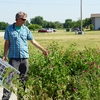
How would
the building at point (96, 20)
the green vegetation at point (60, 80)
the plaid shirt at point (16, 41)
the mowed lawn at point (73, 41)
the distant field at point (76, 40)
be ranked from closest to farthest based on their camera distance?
1. the green vegetation at point (60, 80)
2. the plaid shirt at point (16, 41)
3. the mowed lawn at point (73, 41)
4. the distant field at point (76, 40)
5. the building at point (96, 20)

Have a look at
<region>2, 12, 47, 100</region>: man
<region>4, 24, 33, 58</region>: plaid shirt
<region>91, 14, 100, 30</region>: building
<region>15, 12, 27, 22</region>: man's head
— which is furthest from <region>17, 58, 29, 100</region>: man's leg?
<region>91, 14, 100, 30</region>: building

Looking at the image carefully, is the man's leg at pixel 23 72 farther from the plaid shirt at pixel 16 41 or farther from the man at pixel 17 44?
the plaid shirt at pixel 16 41

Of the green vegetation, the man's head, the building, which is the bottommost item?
the building

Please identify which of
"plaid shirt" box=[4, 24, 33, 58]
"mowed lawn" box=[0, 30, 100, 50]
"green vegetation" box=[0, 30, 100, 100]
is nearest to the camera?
"green vegetation" box=[0, 30, 100, 100]

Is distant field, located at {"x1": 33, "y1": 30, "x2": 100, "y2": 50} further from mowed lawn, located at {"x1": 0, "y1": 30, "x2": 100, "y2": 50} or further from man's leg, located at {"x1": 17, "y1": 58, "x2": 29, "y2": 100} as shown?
man's leg, located at {"x1": 17, "y1": 58, "x2": 29, "y2": 100}

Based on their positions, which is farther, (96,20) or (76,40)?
(96,20)

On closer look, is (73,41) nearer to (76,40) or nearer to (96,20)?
(76,40)

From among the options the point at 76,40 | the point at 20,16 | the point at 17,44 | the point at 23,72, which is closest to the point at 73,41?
the point at 76,40

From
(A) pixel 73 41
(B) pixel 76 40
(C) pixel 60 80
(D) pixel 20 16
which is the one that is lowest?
(B) pixel 76 40

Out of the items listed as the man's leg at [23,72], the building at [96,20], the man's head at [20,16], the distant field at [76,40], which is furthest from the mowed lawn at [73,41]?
the building at [96,20]

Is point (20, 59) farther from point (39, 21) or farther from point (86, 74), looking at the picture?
point (39, 21)

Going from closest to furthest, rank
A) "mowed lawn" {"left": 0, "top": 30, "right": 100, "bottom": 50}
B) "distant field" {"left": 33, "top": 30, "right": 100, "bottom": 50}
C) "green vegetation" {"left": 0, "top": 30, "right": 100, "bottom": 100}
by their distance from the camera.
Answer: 1. "green vegetation" {"left": 0, "top": 30, "right": 100, "bottom": 100}
2. "mowed lawn" {"left": 0, "top": 30, "right": 100, "bottom": 50}
3. "distant field" {"left": 33, "top": 30, "right": 100, "bottom": 50}

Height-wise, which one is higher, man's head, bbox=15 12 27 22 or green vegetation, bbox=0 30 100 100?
man's head, bbox=15 12 27 22

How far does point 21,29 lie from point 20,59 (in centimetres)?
45
